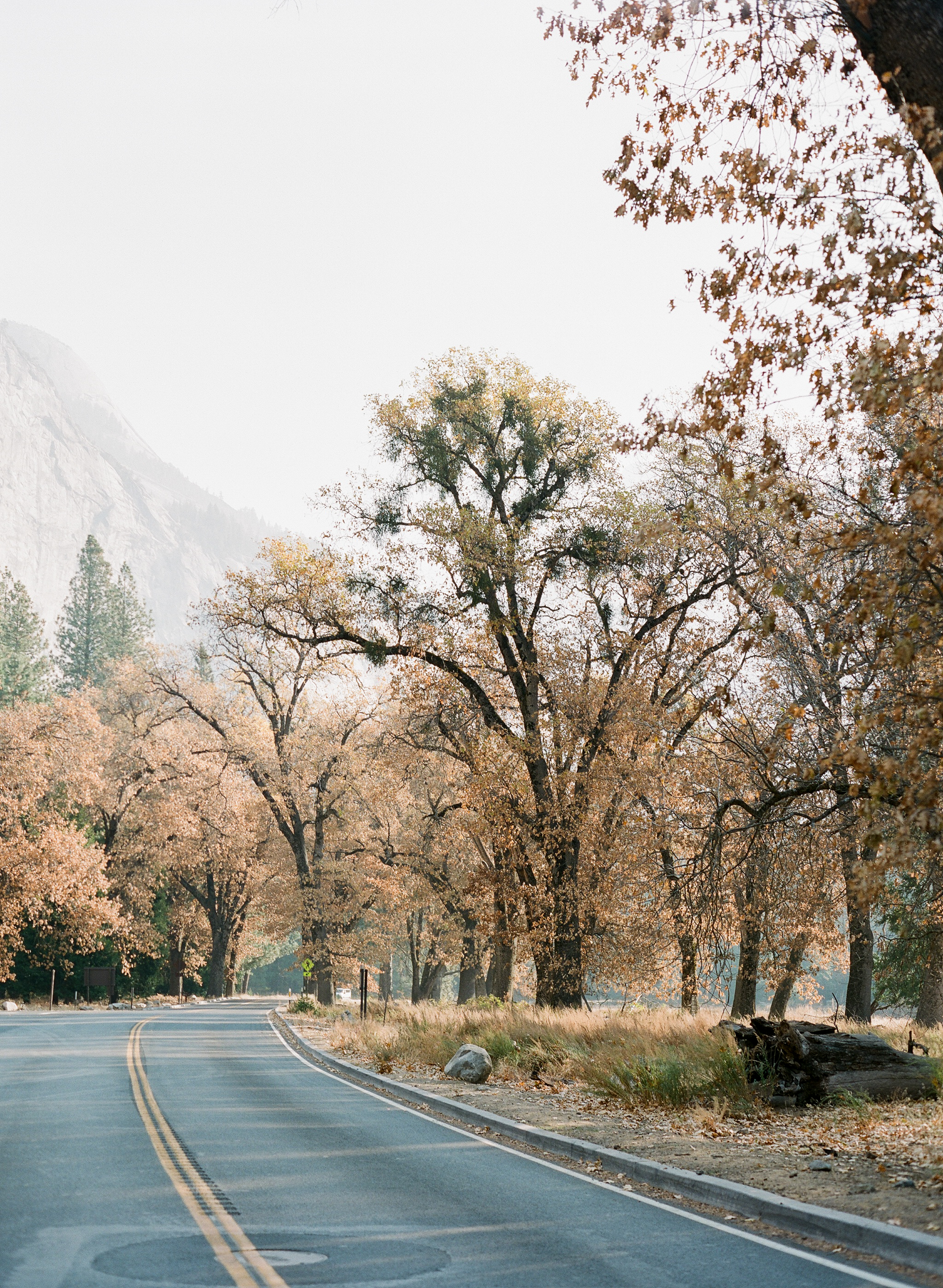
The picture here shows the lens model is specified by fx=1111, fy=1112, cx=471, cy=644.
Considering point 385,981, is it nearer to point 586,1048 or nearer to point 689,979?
point 689,979

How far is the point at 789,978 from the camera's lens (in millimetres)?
26078

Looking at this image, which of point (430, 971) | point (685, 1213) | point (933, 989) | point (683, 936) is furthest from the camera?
point (430, 971)

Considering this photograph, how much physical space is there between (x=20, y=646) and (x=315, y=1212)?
7878 centimetres

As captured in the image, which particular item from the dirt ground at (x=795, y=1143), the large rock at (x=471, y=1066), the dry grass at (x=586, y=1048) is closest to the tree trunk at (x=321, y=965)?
the dry grass at (x=586, y=1048)

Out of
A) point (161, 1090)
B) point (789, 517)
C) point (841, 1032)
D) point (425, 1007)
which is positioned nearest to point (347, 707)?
point (425, 1007)

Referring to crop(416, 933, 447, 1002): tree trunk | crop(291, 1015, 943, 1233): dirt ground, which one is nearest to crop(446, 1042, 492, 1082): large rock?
crop(291, 1015, 943, 1233): dirt ground

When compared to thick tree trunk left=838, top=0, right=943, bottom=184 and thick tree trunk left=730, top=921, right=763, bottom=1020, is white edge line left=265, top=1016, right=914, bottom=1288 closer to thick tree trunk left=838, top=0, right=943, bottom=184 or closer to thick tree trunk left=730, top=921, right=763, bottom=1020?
thick tree trunk left=838, top=0, right=943, bottom=184

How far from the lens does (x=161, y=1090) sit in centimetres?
1560

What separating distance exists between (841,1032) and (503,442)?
52.3 feet

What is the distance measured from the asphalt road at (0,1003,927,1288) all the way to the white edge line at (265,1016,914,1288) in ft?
0.08

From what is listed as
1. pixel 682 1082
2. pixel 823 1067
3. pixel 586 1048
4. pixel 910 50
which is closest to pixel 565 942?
pixel 586 1048

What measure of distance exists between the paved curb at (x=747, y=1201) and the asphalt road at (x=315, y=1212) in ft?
1.22

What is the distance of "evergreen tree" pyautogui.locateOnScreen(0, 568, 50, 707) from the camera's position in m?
74.5

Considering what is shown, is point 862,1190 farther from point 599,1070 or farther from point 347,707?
point 347,707
